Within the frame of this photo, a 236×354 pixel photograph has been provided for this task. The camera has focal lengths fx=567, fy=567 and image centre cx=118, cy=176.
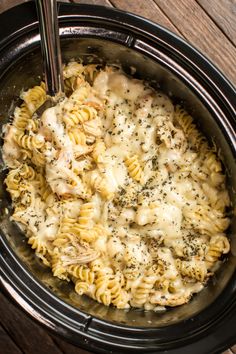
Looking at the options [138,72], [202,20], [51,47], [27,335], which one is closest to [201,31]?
[202,20]

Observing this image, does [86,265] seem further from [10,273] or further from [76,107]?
[76,107]

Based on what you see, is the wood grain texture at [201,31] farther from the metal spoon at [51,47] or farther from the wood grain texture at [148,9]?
the metal spoon at [51,47]

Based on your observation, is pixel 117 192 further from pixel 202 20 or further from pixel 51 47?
pixel 202 20

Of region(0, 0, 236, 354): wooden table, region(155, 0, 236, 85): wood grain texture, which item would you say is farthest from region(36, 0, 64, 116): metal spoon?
region(155, 0, 236, 85): wood grain texture

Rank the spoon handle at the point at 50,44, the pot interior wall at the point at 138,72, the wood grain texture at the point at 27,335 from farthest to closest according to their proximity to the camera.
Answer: the wood grain texture at the point at 27,335 → the pot interior wall at the point at 138,72 → the spoon handle at the point at 50,44

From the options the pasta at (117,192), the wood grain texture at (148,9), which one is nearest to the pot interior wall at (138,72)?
the pasta at (117,192)

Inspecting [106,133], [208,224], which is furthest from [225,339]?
[106,133]
